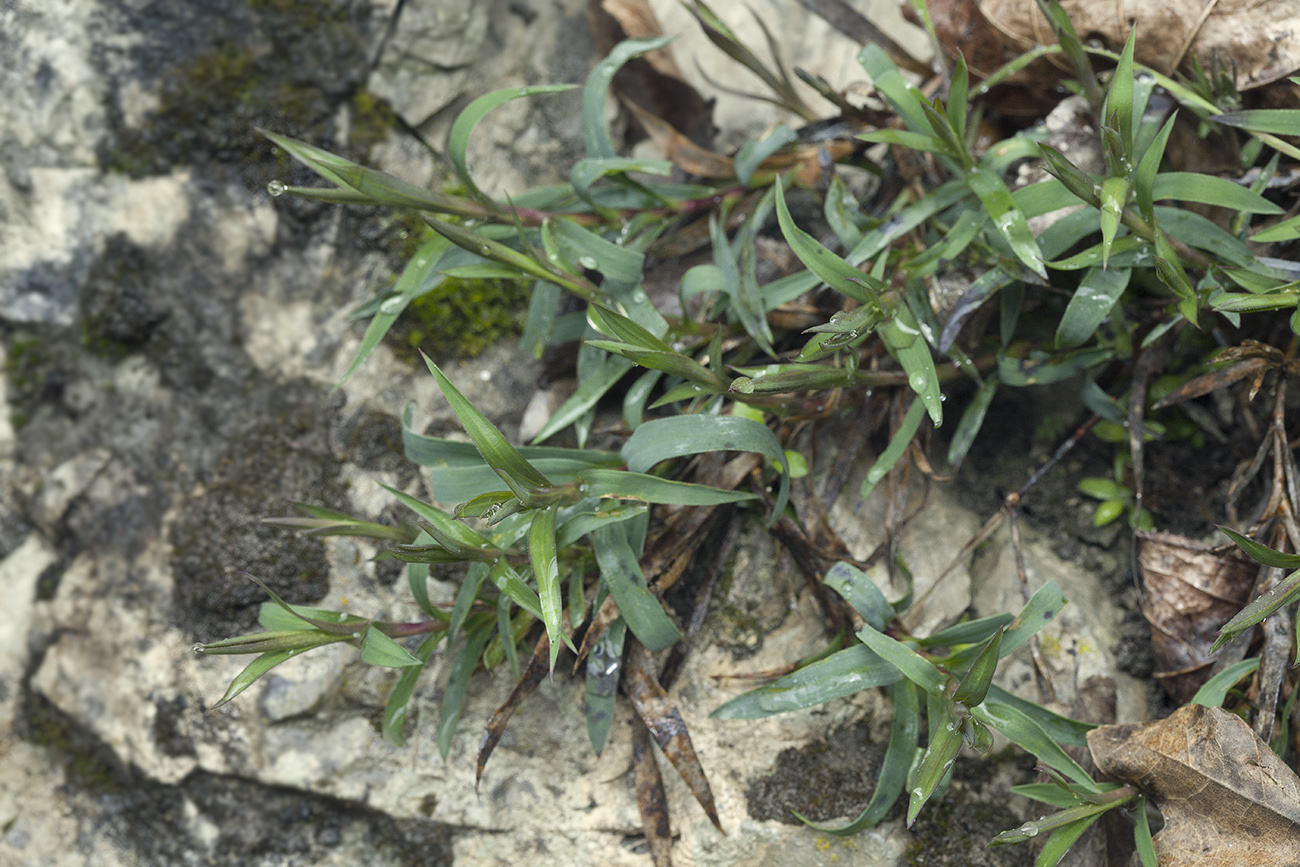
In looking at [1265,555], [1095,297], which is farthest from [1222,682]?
[1095,297]

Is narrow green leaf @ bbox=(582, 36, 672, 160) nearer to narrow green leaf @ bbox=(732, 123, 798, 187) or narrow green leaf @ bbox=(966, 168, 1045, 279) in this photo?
narrow green leaf @ bbox=(732, 123, 798, 187)

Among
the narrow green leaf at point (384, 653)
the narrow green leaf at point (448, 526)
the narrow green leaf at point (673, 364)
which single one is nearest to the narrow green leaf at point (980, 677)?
the narrow green leaf at point (673, 364)

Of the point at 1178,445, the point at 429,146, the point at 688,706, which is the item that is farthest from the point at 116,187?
the point at 1178,445

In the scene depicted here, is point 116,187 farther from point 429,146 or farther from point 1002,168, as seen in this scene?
point 1002,168

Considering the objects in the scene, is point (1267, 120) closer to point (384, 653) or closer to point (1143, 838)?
point (1143, 838)

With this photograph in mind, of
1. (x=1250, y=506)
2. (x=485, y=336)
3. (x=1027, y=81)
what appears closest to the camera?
(x=1250, y=506)
